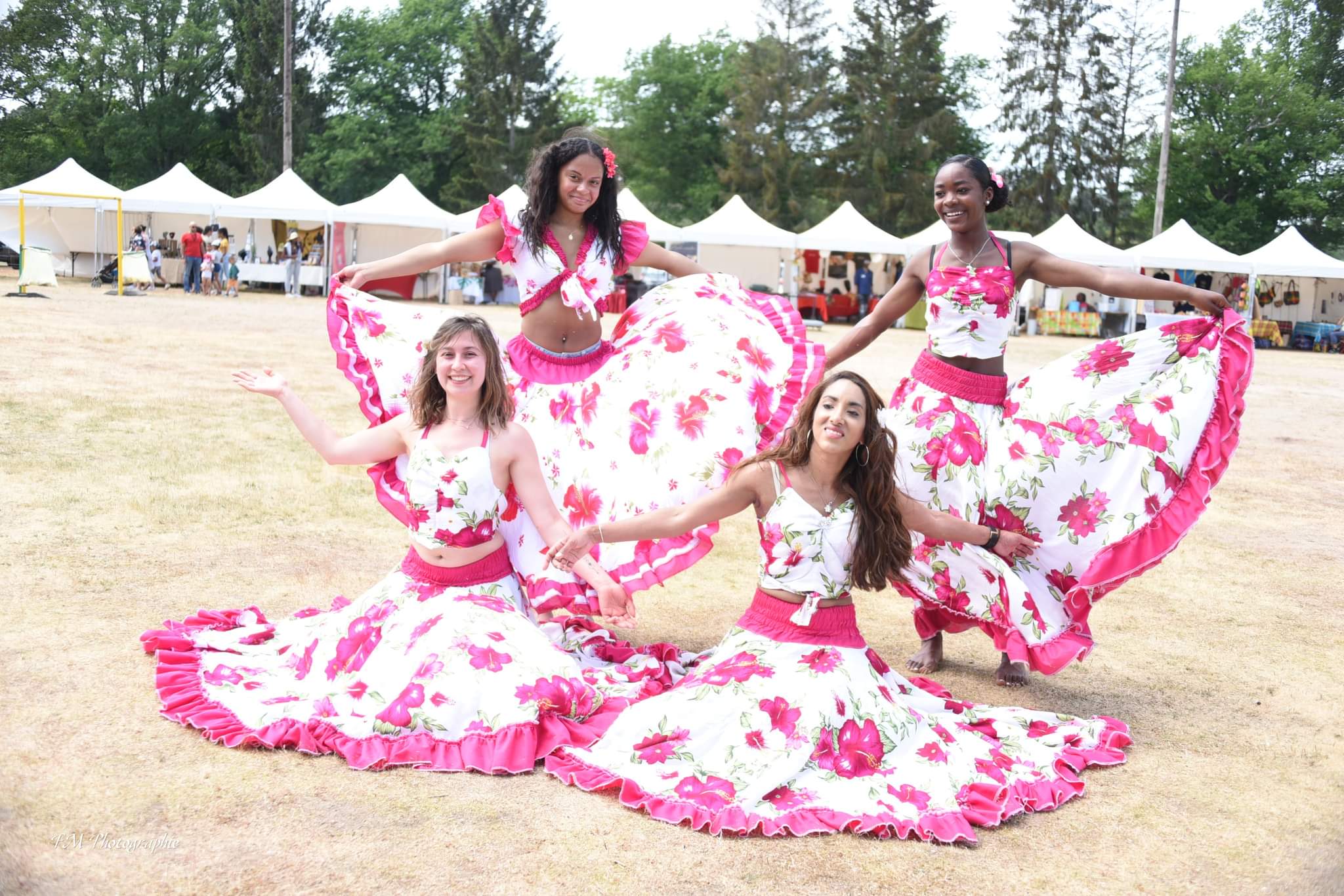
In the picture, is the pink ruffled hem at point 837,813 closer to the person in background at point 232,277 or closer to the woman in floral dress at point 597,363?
the woman in floral dress at point 597,363

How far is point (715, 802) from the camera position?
3.30 meters

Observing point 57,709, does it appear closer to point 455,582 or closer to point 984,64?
point 455,582

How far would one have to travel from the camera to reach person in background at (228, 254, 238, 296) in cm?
2628

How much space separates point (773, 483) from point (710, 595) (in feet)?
7.02

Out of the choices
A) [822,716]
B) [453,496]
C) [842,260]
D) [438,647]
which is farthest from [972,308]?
[842,260]

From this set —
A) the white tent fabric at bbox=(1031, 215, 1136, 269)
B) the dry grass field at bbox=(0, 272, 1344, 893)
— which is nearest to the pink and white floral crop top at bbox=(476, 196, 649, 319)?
the dry grass field at bbox=(0, 272, 1344, 893)

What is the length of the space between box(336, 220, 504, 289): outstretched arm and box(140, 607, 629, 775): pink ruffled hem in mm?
1709

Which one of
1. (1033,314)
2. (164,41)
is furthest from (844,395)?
(164,41)

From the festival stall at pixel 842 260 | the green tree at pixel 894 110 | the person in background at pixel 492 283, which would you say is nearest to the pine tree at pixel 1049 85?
the green tree at pixel 894 110

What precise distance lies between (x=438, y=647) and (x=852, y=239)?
984 inches

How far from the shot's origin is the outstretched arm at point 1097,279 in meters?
4.51

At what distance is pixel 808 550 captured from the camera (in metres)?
3.75

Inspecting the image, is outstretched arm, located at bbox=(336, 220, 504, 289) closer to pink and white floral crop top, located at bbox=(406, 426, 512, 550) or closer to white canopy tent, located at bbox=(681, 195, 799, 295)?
pink and white floral crop top, located at bbox=(406, 426, 512, 550)

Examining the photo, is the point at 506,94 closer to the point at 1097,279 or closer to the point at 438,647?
the point at 1097,279
